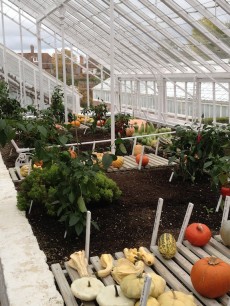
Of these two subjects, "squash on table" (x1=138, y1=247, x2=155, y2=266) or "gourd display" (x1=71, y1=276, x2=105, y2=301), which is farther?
"squash on table" (x1=138, y1=247, x2=155, y2=266)

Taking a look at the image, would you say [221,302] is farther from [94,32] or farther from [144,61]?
[94,32]

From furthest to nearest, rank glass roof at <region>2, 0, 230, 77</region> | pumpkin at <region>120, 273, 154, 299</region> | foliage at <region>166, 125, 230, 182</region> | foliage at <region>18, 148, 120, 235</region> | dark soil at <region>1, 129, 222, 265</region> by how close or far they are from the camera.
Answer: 1. glass roof at <region>2, 0, 230, 77</region>
2. foliage at <region>166, 125, 230, 182</region>
3. dark soil at <region>1, 129, 222, 265</region>
4. foliage at <region>18, 148, 120, 235</region>
5. pumpkin at <region>120, 273, 154, 299</region>

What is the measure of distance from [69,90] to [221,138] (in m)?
13.1

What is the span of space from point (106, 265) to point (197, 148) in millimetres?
2719

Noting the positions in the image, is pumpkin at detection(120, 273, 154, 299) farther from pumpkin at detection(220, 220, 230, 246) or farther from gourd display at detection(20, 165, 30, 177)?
gourd display at detection(20, 165, 30, 177)

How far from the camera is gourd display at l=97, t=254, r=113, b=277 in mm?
3154

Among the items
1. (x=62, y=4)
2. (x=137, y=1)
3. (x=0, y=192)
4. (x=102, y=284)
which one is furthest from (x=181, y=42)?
(x=102, y=284)

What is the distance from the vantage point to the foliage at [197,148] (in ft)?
17.9

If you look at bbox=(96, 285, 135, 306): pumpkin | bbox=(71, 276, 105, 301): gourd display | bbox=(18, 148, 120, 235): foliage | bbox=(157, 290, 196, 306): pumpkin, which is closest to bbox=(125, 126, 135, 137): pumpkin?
bbox=(18, 148, 120, 235): foliage

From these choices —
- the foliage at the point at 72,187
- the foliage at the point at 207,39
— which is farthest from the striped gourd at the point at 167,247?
the foliage at the point at 207,39

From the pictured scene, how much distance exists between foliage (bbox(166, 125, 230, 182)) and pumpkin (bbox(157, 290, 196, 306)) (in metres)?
2.85

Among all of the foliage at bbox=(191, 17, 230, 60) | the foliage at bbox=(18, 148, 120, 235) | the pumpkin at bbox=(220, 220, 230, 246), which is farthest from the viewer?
the foliage at bbox=(191, 17, 230, 60)

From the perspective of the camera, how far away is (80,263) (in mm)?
3277

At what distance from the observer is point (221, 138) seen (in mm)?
5465
